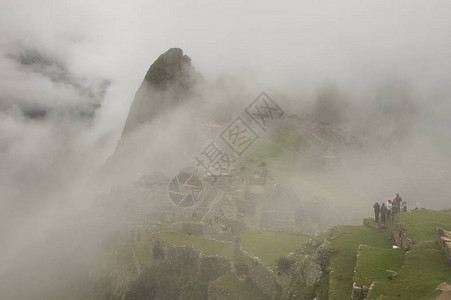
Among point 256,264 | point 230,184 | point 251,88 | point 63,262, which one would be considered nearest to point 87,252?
point 63,262

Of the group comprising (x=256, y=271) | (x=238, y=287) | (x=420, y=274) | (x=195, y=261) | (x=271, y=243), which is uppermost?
(x=195, y=261)

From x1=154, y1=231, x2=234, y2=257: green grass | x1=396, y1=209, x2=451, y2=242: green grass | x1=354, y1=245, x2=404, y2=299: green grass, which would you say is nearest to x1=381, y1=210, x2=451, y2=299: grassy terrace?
x1=396, y1=209, x2=451, y2=242: green grass

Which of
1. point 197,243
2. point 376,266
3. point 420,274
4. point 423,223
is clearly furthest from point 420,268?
point 197,243

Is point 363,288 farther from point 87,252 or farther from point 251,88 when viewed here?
point 251,88

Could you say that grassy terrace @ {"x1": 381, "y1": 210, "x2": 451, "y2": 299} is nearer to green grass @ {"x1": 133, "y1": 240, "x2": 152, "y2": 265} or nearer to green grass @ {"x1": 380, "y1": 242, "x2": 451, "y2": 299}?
green grass @ {"x1": 380, "y1": 242, "x2": 451, "y2": 299}

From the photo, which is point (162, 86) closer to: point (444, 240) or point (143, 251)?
point (143, 251)

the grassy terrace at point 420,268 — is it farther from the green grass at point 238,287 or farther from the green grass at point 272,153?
the green grass at point 272,153

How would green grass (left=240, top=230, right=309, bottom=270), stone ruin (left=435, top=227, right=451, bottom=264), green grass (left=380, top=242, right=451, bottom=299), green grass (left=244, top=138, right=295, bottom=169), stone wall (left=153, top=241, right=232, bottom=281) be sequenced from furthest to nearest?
green grass (left=244, top=138, right=295, bottom=169), stone wall (left=153, top=241, right=232, bottom=281), green grass (left=240, top=230, right=309, bottom=270), stone ruin (left=435, top=227, right=451, bottom=264), green grass (left=380, top=242, right=451, bottom=299)
